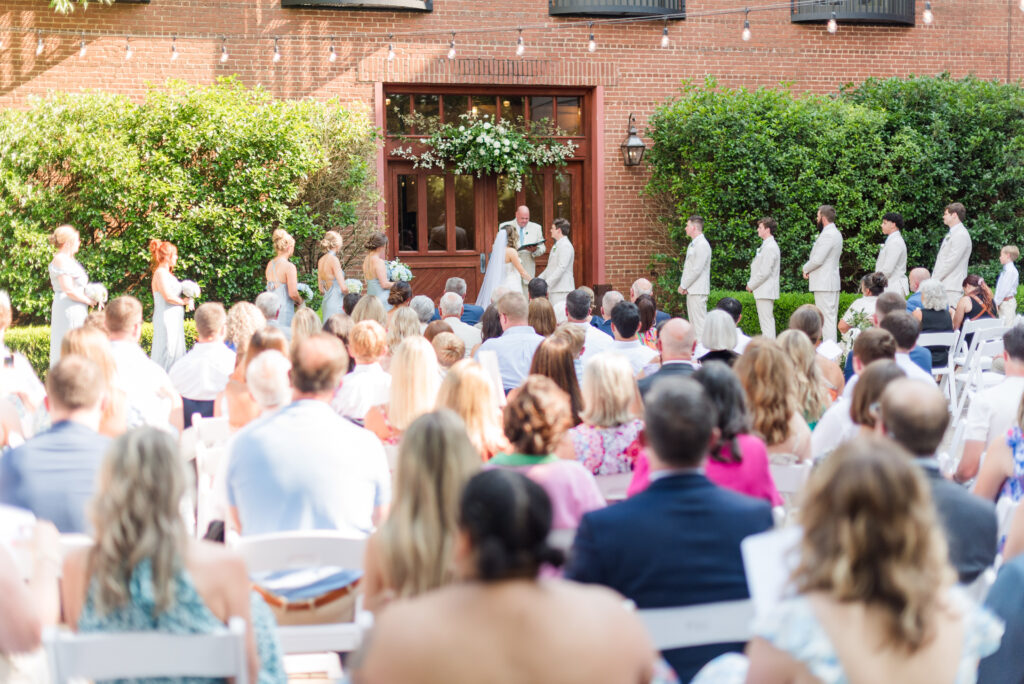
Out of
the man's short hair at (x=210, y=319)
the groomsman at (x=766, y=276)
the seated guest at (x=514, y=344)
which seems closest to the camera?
the man's short hair at (x=210, y=319)

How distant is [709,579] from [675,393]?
0.50 meters

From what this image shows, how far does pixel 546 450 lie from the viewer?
3488mm

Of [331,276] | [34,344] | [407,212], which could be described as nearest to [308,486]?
[331,276]

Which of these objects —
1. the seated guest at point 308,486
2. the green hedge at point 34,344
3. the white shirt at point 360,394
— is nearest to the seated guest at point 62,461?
the seated guest at point 308,486

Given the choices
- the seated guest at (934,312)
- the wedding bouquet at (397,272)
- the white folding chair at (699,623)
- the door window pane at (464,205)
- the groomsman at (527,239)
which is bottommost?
the white folding chair at (699,623)

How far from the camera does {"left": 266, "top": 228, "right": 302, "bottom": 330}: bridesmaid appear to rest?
10.3 metres

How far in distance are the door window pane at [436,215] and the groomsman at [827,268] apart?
4.95m

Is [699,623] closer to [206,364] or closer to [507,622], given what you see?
[507,622]

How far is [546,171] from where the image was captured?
49.6 ft

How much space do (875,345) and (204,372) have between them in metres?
3.62

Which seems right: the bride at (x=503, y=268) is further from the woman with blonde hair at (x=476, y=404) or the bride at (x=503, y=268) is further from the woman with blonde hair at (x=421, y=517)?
the woman with blonde hair at (x=421, y=517)

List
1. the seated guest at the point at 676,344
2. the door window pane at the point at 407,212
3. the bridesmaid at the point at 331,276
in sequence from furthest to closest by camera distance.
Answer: the door window pane at the point at 407,212, the bridesmaid at the point at 331,276, the seated guest at the point at 676,344

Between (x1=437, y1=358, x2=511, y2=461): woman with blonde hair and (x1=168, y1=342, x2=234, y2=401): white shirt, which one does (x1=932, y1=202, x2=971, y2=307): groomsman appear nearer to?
(x1=168, y1=342, x2=234, y2=401): white shirt

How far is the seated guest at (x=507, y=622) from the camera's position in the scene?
1.82 meters
